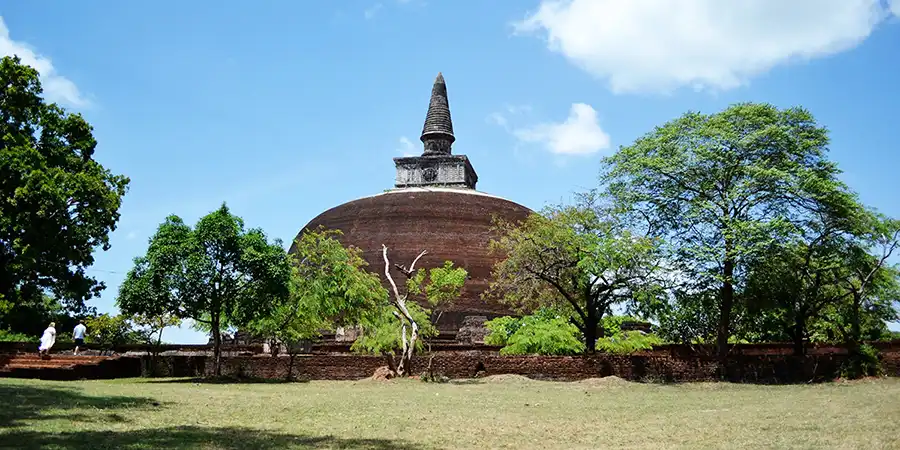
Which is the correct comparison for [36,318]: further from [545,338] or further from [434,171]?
[434,171]

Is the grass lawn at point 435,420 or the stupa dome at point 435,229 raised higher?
the stupa dome at point 435,229

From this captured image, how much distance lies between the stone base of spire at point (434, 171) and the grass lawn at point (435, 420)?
3599 cm

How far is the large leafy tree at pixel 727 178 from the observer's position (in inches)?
883

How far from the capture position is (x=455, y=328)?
127ft

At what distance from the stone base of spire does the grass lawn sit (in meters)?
36.0

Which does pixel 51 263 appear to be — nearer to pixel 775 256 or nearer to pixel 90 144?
pixel 90 144

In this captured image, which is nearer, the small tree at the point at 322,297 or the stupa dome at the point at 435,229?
the small tree at the point at 322,297

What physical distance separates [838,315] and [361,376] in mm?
18826

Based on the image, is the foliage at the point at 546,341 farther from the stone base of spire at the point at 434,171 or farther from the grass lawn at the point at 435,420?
the stone base of spire at the point at 434,171

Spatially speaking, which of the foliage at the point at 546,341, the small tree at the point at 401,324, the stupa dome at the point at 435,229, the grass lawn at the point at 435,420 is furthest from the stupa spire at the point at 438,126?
the grass lawn at the point at 435,420

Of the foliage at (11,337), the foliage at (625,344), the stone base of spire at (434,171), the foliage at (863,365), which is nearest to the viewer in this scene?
the foliage at (863,365)

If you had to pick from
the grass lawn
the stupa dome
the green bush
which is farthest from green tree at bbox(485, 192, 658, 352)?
the stupa dome

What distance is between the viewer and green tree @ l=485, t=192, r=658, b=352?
24406 millimetres

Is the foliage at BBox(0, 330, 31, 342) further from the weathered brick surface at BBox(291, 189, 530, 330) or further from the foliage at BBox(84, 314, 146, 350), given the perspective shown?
the weathered brick surface at BBox(291, 189, 530, 330)
